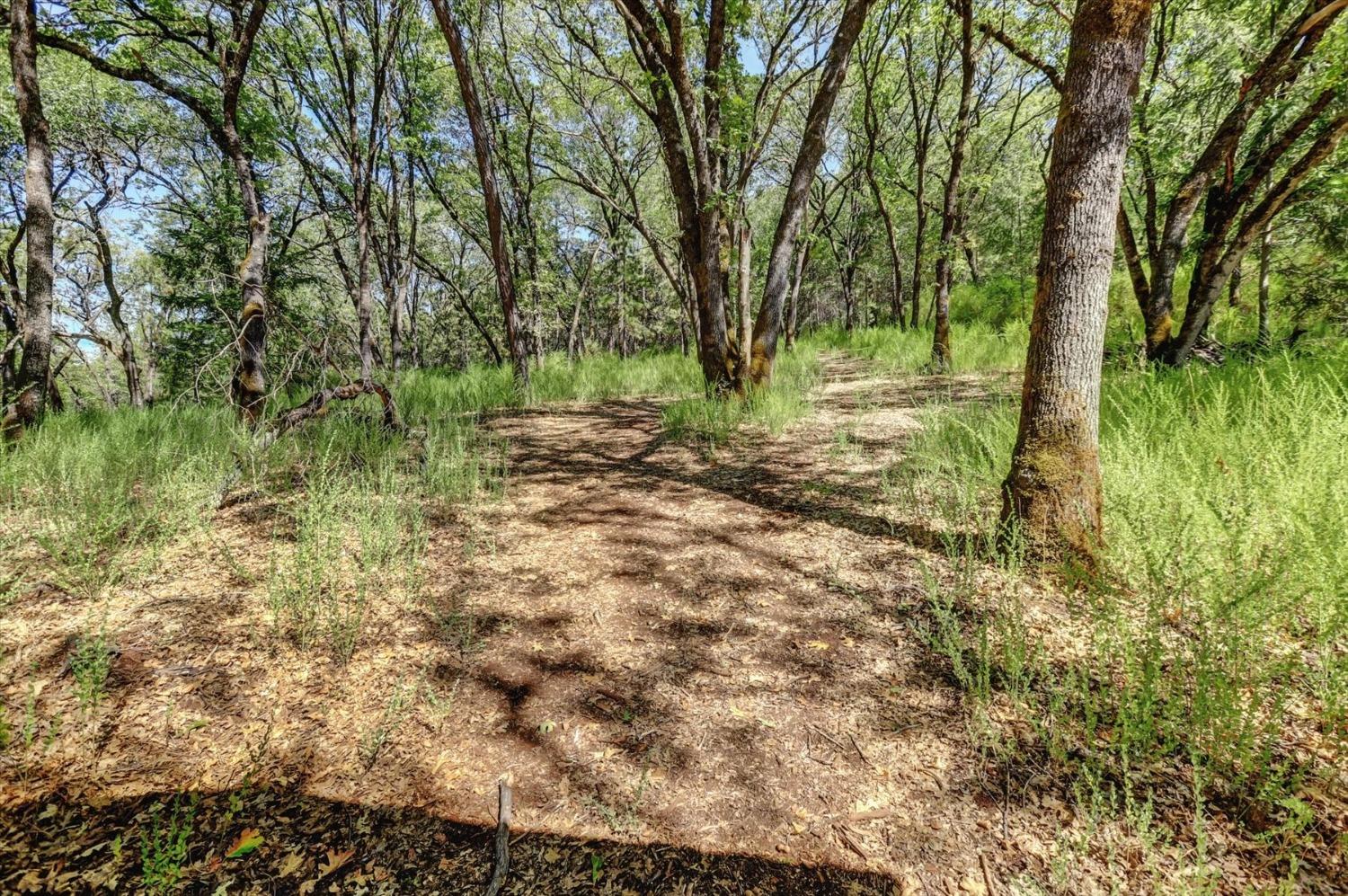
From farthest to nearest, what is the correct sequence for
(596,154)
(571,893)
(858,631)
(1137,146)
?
(596,154) → (1137,146) → (858,631) → (571,893)

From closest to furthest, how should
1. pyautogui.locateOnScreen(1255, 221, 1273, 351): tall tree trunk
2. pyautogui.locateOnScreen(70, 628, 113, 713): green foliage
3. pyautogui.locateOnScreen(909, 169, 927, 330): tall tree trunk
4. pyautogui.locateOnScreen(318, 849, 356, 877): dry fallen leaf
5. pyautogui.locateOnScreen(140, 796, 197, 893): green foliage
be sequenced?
pyautogui.locateOnScreen(140, 796, 197, 893): green foliage → pyautogui.locateOnScreen(318, 849, 356, 877): dry fallen leaf → pyautogui.locateOnScreen(70, 628, 113, 713): green foliage → pyautogui.locateOnScreen(1255, 221, 1273, 351): tall tree trunk → pyautogui.locateOnScreen(909, 169, 927, 330): tall tree trunk

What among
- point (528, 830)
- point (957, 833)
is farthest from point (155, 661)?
point (957, 833)

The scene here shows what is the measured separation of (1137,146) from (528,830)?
28.1ft

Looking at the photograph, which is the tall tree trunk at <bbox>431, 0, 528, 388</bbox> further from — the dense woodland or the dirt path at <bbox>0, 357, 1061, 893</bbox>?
the dirt path at <bbox>0, 357, 1061, 893</bbox>

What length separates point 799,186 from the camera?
5.71m

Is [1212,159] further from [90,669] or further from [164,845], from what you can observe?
[90,669]

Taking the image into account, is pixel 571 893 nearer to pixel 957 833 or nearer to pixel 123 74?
pixel 957 833

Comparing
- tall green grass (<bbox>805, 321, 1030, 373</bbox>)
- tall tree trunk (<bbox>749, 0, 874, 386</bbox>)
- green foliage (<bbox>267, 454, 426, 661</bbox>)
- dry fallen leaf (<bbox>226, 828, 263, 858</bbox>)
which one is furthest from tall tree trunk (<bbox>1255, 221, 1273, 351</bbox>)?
dry fallen leaf (<bbox>226, 828, 263, 858</bbox>)

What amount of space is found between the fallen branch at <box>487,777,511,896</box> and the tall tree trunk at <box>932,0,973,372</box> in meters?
8.49

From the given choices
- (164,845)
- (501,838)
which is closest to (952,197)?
(501,838)

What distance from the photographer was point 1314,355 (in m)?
3.91

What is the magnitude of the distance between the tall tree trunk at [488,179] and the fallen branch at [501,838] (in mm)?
7052

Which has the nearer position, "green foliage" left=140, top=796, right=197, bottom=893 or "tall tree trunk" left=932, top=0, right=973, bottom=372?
"green foliage" left=140, top=796, right=197, bottom=893

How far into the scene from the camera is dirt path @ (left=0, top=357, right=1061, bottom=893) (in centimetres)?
138
